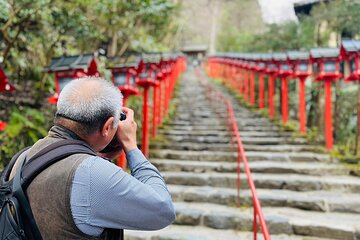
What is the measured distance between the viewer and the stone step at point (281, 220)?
4.46m

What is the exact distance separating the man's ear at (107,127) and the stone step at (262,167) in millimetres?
5474

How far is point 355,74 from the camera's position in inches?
256

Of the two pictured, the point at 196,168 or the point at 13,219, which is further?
the point at 196,168

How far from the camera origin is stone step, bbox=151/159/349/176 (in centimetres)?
654

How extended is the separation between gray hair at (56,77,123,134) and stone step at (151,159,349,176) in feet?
18.0

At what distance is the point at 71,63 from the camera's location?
4828 mm

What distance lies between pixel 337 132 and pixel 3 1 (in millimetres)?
7621

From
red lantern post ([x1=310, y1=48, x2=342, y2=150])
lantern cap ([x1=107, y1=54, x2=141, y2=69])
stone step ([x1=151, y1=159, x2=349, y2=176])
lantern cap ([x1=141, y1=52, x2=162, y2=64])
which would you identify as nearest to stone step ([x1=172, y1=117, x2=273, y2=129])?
lantern cap ([x1=141, y1=52, x2=162, y2=64])

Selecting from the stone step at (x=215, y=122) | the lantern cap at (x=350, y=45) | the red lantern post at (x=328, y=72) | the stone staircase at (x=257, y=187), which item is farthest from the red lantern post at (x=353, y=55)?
the stone step at (x=215, y=122)

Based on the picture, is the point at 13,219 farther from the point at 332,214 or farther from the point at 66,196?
the point at 332,214

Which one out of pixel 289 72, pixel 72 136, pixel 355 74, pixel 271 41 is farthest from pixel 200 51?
pixel 72 136

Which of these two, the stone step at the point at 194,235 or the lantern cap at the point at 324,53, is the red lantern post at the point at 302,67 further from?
the stone step at the point at 194,235

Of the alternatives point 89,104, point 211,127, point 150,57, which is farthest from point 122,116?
point 211,127

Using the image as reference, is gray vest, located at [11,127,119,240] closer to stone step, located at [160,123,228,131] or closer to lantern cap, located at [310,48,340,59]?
lantern cap, located at [310,48,340,59]
